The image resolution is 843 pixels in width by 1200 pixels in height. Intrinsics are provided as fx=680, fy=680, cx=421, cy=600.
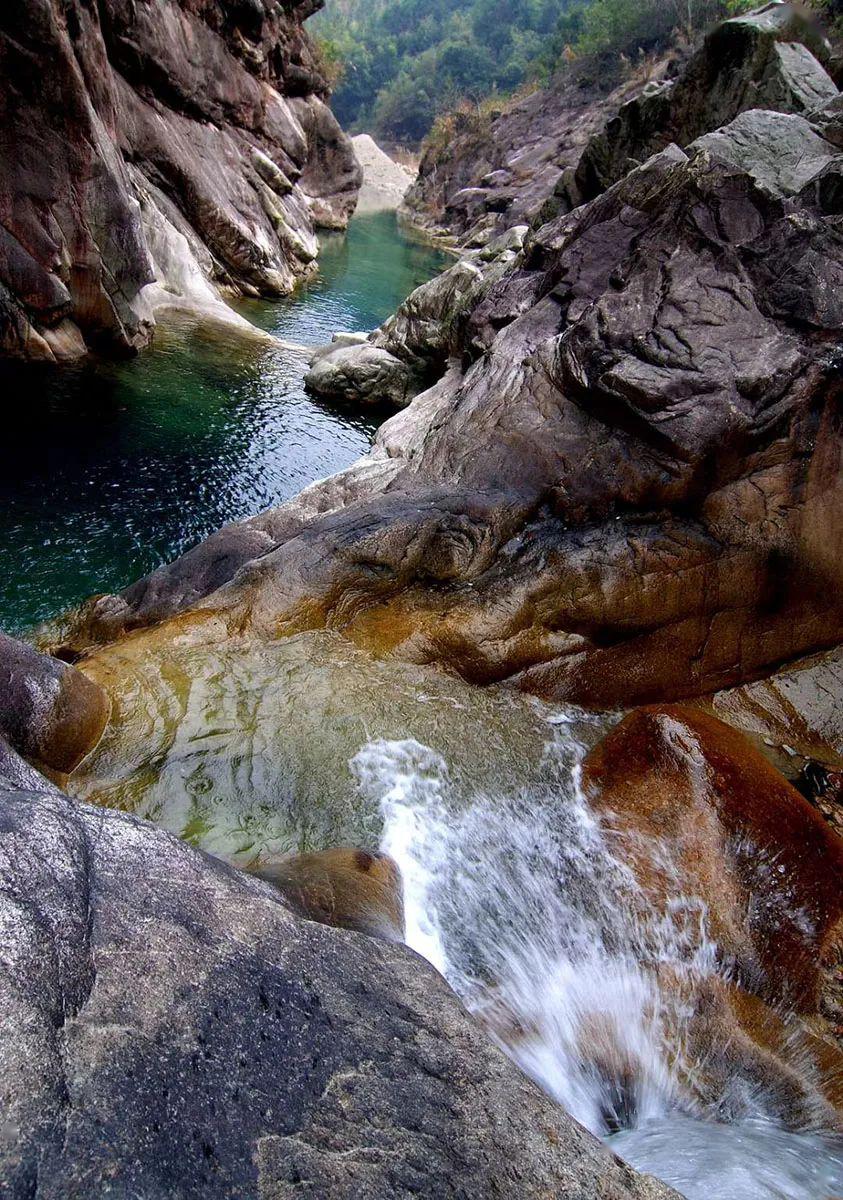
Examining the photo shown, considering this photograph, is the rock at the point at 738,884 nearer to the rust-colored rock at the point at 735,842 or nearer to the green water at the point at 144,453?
the rust-colored rock at the point at 735,842

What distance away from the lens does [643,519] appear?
247 inches

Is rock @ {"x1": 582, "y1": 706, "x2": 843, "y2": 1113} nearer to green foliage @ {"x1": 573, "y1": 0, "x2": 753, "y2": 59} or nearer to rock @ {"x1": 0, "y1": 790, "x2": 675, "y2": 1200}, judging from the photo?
rock @ {"x1": 0, "y1": 790, "x2": 675, "y2": 1200}

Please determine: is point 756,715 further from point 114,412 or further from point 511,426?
point 114,412

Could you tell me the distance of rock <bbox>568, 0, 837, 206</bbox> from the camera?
11398mm

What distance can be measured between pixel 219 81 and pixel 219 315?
40.9ft

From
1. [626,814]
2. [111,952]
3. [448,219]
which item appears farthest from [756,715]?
[448,219]

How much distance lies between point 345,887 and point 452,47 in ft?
366

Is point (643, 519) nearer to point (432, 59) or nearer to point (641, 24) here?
point (641, 24)

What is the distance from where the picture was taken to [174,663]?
17.4ft

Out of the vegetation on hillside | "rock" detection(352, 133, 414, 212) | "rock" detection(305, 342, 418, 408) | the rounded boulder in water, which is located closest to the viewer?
the rounded boulder in water

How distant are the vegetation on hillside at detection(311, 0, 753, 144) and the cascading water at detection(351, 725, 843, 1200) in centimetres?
6085

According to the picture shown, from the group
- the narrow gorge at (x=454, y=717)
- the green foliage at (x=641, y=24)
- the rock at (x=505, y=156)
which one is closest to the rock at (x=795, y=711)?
the narrow gorge at (x=454, y=717)

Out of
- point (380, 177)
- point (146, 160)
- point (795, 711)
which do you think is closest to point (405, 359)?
point (146, 160)

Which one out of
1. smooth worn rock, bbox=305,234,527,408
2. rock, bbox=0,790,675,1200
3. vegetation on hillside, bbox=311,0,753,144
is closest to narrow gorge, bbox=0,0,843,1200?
rock, bbox=0,790,675,1200
